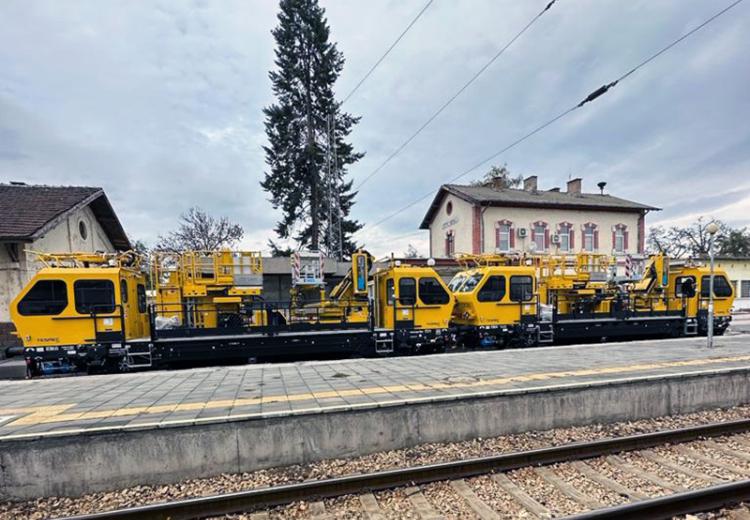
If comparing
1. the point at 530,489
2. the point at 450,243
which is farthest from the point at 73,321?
the point at 450,243

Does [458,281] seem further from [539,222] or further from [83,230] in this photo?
[83,230]

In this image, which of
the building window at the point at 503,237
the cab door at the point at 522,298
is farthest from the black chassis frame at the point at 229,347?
the building window at the point at 503,237

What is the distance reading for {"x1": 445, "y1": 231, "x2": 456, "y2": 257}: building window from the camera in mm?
28913

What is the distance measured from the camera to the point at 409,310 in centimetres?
1042

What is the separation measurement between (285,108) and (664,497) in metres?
29.0

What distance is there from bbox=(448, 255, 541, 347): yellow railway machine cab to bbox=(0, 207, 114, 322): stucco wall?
52.3 ft

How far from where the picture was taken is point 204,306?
10.0 meters

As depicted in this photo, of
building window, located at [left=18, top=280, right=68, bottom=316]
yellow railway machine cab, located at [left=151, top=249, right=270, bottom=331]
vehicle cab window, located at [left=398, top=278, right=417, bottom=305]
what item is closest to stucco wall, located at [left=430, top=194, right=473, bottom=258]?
vehicle cab window, located at [left=398, top=278, right=417, bottom=305]

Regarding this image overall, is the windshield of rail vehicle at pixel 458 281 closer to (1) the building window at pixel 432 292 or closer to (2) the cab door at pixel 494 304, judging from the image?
(2) the cab door at pixel 494 304

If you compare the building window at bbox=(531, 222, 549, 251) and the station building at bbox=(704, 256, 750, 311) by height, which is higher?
the building window at bbox=(531, 222, 549, 251)

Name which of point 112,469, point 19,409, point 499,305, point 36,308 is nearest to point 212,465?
point 112,469

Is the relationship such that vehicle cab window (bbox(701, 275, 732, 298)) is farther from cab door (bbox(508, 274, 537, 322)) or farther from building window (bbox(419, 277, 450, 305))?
building window (bbox(419, 277, 450, 305))

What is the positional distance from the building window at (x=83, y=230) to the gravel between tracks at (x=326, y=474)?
17.5 meters

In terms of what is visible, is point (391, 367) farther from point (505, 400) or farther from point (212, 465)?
point (212, 465)
